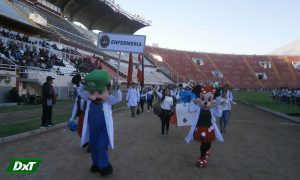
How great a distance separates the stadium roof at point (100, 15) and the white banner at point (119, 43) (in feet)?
122

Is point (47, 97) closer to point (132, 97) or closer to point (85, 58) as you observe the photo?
point (132, 97)

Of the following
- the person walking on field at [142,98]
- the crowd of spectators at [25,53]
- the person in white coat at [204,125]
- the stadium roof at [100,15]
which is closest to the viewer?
the person in white coat at [204,125]

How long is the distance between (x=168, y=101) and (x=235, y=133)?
9.83ft

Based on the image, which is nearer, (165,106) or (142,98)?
(165,106)

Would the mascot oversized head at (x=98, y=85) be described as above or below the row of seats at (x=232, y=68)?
below

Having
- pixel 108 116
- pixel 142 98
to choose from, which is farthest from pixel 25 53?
→ pixel 108 116

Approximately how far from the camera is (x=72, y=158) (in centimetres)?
801

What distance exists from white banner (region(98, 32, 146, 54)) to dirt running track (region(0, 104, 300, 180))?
4.90 m

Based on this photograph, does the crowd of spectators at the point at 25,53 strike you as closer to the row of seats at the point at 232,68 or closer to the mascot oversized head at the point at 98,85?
the mascot oversized head at the point at 98,85

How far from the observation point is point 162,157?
8.36m

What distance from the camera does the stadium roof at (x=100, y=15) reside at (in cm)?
5453

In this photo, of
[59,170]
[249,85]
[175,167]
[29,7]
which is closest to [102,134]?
[59,170]

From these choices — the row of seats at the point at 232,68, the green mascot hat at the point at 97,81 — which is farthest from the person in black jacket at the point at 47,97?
the row of seats at the point at 232,68

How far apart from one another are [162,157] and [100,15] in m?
55.5
